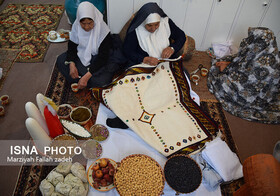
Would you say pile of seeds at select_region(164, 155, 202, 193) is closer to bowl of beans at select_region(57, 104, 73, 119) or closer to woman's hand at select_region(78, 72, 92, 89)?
bowl of beans at select_region(57, 104, 73, 119)

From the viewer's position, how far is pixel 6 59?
270 cm

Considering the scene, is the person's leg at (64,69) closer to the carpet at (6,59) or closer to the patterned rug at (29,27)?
the patterned rug at (29,27)

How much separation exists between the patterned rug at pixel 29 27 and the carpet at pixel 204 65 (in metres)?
2.15

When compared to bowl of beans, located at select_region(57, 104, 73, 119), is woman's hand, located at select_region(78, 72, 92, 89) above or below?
above

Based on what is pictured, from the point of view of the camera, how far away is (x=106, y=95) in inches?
77.4

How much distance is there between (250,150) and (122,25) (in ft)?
7.26

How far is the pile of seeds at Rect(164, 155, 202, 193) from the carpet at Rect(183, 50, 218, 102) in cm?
122

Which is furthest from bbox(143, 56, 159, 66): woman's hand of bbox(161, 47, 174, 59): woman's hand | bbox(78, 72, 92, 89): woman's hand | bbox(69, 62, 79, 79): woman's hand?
bbox(69, 62, 79, 79): woman's hand

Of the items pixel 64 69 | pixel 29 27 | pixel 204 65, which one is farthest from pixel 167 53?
pixel 29 27

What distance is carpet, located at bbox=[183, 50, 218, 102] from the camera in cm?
246

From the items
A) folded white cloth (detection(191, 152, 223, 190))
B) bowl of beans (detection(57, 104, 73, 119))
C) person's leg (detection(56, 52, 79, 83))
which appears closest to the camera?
folded white cloth (detection(191, 152, 223, 190))

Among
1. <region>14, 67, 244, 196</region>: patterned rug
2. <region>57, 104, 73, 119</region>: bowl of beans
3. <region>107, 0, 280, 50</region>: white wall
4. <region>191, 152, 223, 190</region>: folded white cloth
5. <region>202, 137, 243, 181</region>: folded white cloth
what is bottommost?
<region>14, 67, 244, 196</region>: patterned rug

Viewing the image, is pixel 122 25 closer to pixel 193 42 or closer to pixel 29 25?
pixel 193 42

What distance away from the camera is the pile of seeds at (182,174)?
1267 mm
